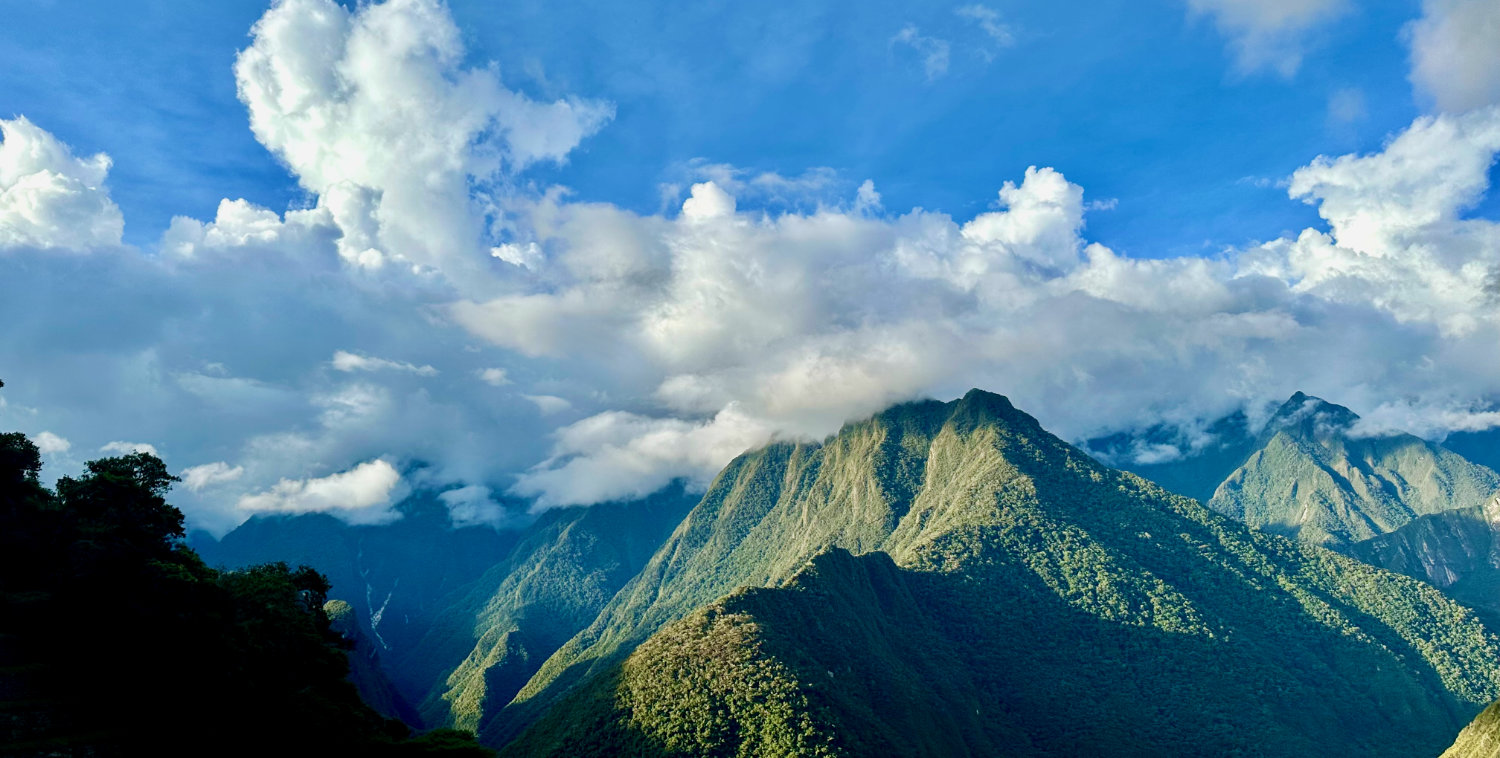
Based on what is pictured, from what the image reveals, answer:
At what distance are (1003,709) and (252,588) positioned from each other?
14937cm

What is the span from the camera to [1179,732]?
17462cm

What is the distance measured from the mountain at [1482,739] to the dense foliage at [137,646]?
432 ft

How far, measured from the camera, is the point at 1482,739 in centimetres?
11912

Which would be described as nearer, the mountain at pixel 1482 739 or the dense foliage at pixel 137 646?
the dense foliage at pixel 137 646

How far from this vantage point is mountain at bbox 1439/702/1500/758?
114 meters

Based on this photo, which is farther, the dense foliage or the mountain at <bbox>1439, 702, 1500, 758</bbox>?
the mountain at <bbox>1439, 702, 1500, 758</bbox>

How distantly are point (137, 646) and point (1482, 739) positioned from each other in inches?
6330

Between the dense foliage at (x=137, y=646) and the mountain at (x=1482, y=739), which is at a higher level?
the dense foliage at (x=137, y=646)

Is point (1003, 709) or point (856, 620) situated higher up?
point (856, 620)

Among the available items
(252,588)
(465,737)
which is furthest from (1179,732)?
(252,588)

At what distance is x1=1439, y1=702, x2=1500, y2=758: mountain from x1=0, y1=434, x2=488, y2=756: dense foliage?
132 metres

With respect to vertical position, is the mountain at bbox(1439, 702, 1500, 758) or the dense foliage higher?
the dense foliage

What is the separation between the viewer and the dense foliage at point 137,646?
51969 millimetres

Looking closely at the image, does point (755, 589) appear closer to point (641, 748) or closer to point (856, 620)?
point (856, 620)
